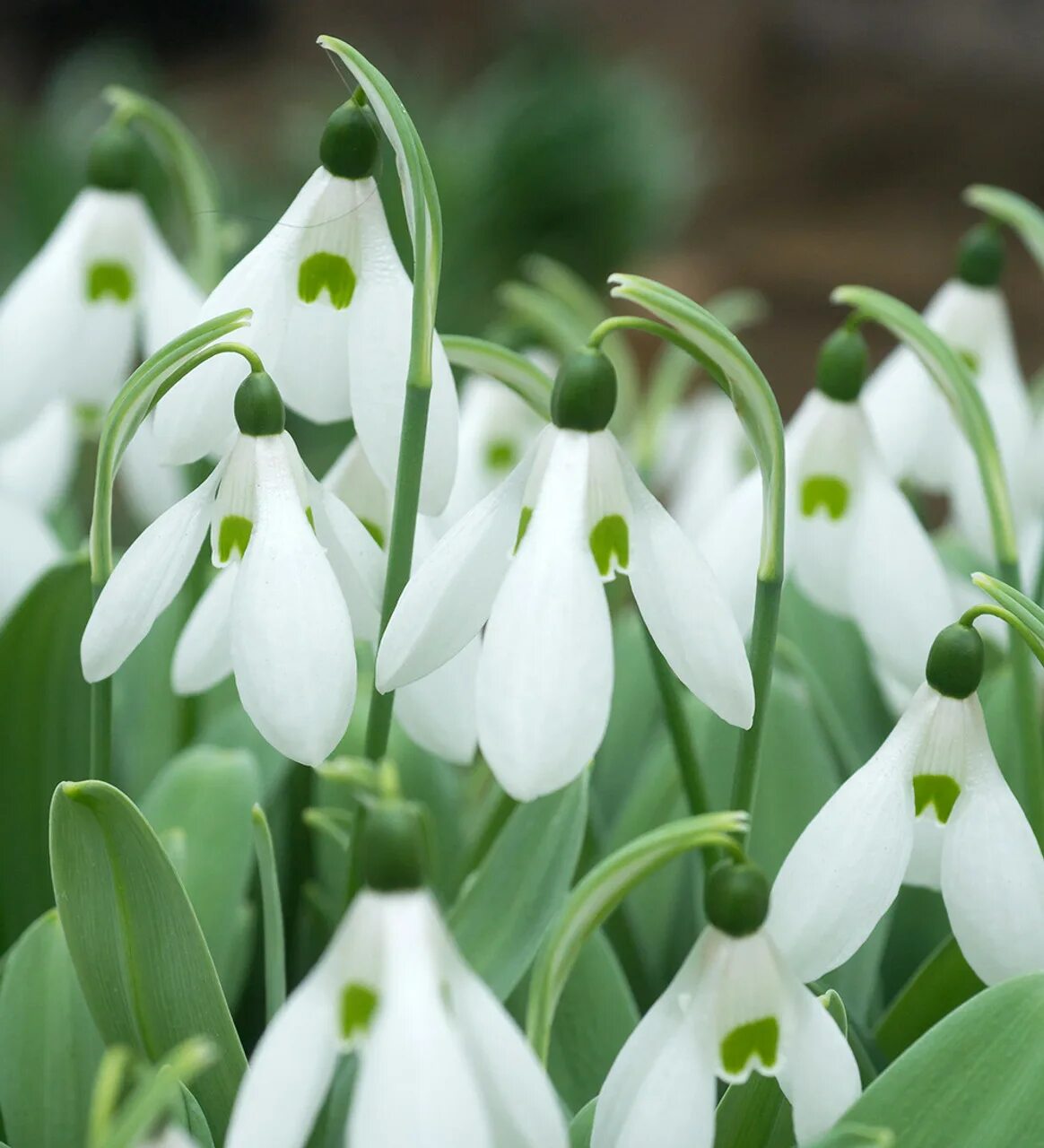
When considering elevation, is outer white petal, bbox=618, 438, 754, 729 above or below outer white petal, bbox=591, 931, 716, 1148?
above

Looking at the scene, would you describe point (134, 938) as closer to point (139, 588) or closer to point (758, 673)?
point (139, 588)

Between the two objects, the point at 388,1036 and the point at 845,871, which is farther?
the point at 845,871

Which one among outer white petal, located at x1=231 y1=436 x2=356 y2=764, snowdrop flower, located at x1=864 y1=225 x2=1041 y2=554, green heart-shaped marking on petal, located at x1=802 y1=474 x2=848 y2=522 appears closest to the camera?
outer white petal, located at x1=231 y1=436 x2=356 y2=764

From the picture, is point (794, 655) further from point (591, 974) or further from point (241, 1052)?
point (241, 1052)

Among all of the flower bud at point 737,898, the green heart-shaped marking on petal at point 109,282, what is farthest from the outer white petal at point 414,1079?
the green heart-shaped marking on petal at point 109,282

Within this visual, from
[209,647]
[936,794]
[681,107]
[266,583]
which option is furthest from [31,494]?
[681,107]

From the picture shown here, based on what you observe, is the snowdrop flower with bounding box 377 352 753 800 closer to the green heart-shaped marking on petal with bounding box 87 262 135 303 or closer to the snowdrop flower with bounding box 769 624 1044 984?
the snowdrop flower with bounding box 769 624 1044 984

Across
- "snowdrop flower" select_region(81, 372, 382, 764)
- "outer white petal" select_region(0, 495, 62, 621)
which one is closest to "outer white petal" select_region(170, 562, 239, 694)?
"snowdrop flower" select_region(81, 372, 382, 764)

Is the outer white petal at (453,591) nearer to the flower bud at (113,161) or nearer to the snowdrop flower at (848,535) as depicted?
the snowdrop flower at (848,535)

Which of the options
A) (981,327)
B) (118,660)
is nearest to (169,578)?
(118,660)
